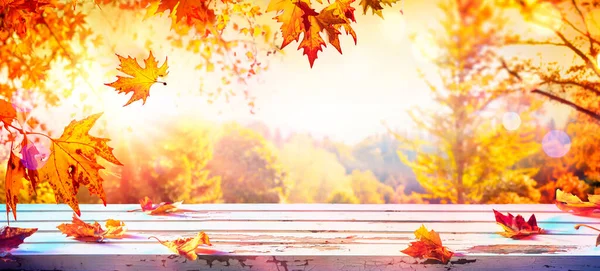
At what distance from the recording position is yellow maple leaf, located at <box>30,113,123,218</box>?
121 centimetres

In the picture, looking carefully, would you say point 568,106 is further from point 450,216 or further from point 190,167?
point 190,167

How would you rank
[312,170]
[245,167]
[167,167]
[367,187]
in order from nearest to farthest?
[167,167]
[245,167]
[312,170]
[367,187]

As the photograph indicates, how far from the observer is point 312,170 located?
1081 inches

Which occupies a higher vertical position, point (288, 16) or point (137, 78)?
point (288, 16)

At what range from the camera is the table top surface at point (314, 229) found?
157 cm

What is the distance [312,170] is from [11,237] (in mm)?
25984

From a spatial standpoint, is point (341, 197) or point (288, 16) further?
point (341, 197)

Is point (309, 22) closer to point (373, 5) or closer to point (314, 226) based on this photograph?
point (373, 5)

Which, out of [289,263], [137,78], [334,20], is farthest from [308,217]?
[334,20]

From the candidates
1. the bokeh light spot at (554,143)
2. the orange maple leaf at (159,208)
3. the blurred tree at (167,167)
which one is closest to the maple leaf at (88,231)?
the orange maple leaf at (159,208)

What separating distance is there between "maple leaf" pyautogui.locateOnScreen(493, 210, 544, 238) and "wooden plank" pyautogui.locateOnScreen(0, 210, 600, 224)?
0.23 meters

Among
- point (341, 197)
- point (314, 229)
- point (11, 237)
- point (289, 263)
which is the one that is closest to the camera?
point (289, 263)

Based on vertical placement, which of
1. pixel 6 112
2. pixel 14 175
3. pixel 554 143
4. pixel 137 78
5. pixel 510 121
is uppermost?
pixel 510 121

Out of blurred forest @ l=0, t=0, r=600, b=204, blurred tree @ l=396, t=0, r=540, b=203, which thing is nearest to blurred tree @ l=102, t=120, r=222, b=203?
blurred forest @ l=0, t=0, r=600, b=204
